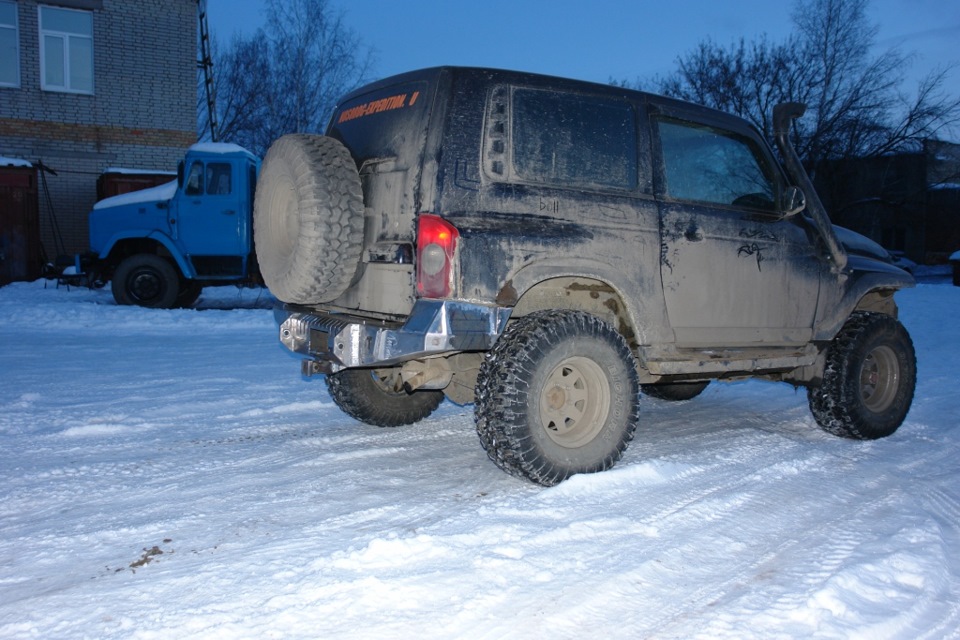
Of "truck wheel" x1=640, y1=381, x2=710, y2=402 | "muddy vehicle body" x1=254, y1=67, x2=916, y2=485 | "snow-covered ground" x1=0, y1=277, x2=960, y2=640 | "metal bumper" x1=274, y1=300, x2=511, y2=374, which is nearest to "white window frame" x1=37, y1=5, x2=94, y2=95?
"snow-covered ground" x1=0, y1=277, x2=960, y2=640

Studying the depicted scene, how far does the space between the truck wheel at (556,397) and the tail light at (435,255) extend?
1.66 feet

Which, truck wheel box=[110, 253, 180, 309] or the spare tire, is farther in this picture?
truck wheel box=[110, 253, 180, 309]

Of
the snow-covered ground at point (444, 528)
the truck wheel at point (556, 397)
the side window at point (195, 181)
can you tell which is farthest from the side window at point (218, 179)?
the truck wheel at point (556, 397)

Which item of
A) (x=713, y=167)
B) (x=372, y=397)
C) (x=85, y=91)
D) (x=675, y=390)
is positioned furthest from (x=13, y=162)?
(x=713, y=167)

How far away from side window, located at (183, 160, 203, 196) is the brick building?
6.45m

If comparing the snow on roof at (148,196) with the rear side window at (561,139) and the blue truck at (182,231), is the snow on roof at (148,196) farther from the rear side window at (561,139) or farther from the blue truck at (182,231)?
the rear side window at (561,139)

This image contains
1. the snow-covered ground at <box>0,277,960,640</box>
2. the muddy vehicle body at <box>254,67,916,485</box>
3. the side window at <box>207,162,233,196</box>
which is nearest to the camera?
the snow-covered ground at <box>0,277,960,640</box>

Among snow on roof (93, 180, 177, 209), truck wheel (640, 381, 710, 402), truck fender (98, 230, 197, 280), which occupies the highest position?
snow on roof (93, 180, 177, 209)

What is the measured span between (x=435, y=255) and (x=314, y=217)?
73 cm

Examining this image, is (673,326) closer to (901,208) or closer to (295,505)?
(295,505)

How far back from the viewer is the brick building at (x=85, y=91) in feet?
62.8

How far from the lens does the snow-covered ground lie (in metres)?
2.86

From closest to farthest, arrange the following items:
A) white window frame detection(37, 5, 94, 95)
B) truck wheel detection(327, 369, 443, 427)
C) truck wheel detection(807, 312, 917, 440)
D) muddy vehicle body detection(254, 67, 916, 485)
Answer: muddy vehicle body detection(254, 67, 916, 485)
truck wheel detection(327, 369, 443, 427)
truck wheel detection(807, 312, 917, 440)
white window frame detection(37, 5, 94, 95)

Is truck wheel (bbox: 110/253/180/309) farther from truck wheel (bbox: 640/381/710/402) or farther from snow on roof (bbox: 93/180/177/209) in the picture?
truck wheel (bbox: 640/381/710/402)
